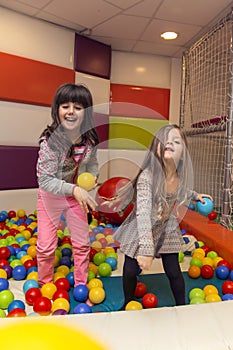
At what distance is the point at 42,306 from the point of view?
3.40 ft

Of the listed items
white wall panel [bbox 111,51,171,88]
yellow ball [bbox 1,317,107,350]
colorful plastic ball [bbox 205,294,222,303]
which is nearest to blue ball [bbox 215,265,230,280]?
colorful plastic ball [bbox 205,294,222,303]

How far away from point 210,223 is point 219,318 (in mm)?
1187

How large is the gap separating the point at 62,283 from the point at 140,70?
2357 mm

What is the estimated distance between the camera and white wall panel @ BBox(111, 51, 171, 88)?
3062 millimetres

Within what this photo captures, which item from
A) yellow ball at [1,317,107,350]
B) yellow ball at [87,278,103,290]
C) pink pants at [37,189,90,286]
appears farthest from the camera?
yellow ball at [87,278,103,290]

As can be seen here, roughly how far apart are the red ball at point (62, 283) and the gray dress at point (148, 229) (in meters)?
0.30

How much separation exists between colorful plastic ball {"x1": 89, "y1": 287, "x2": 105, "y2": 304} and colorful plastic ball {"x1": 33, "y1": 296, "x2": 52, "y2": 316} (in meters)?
0.16

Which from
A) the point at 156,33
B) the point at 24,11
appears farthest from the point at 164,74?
the point at 24,11

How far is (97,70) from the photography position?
285 centimetres

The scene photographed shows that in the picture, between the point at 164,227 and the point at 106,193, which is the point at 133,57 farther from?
the point at 164,227

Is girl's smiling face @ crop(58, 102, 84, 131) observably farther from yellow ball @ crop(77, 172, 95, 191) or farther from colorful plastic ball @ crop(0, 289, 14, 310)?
colorful plastic ball @ crop(0, 289, 14, 310)

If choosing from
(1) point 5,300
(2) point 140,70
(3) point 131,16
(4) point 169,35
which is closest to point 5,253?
(1) point 5,300

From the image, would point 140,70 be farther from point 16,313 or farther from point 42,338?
point 42,338

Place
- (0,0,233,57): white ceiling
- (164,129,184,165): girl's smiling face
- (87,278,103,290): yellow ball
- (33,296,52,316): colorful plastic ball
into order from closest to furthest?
(164,129,184,165): girl's smiling face, (33,296,52,316): colorful plastic ball, (87,278,103,290): yellow ball, (0,0,233,57): white ceiling
